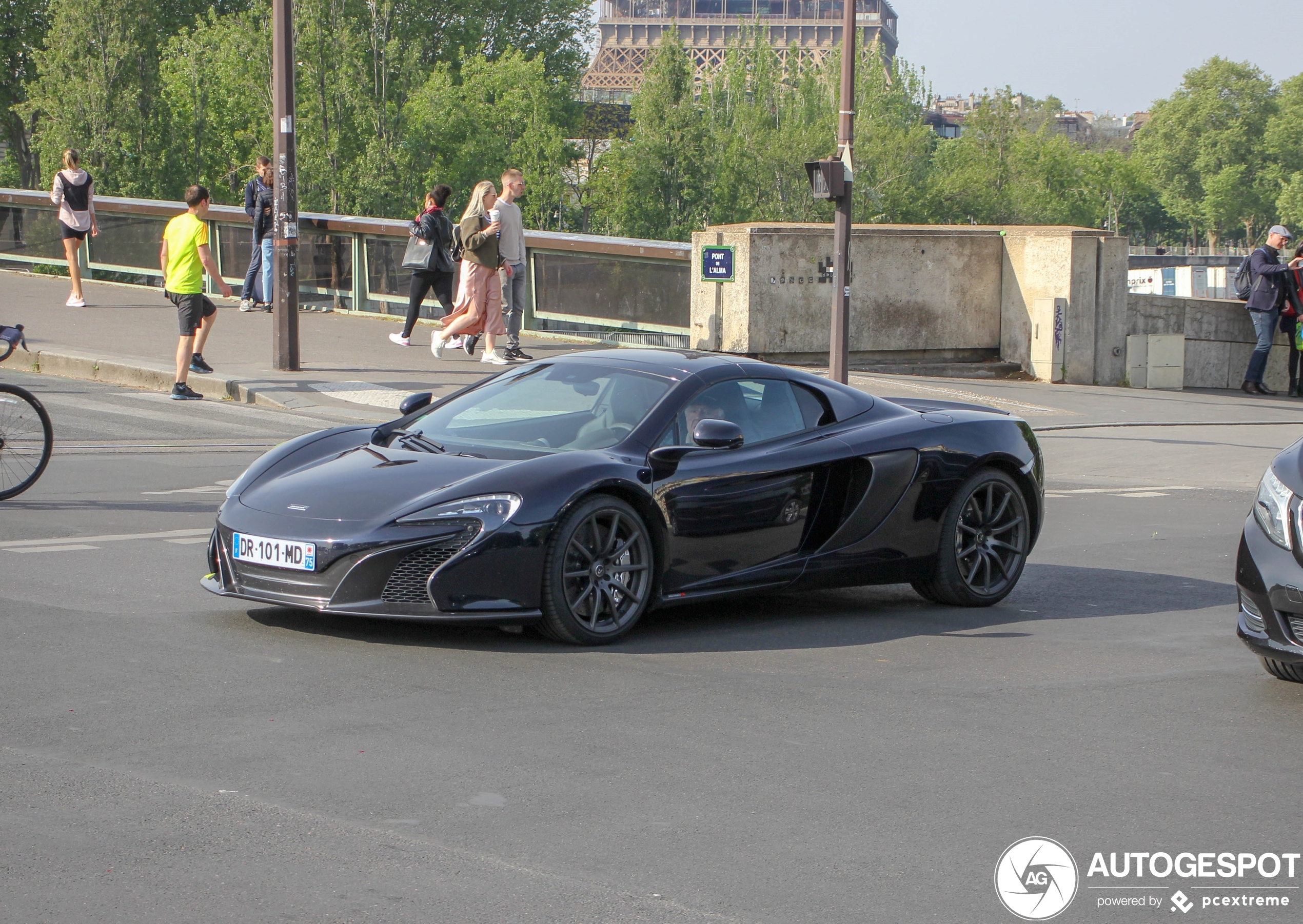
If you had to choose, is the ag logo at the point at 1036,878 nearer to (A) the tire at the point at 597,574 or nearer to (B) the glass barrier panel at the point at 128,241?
(A) the tire at the point at 597,574

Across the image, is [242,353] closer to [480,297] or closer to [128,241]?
[480,297]

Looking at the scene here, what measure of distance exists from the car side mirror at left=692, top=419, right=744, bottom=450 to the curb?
29.1ft

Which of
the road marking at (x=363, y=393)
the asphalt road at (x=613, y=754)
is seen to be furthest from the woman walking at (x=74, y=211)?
the asphalt road at (x=613, y=754)

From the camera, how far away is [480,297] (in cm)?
1770

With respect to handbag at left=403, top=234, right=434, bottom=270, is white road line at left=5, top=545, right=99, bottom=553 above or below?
below

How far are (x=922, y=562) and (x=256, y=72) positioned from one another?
66.4m

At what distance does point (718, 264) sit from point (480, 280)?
3.51 meters

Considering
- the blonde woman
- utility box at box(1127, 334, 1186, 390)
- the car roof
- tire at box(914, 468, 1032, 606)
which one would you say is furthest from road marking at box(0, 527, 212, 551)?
utility box at box(1127, 334, 1186, 390)

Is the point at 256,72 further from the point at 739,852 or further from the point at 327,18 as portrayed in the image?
the point at 739,852

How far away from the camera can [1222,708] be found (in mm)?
5914

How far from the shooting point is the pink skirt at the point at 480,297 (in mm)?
17625

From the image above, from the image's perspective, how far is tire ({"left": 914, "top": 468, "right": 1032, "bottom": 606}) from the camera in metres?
7.87

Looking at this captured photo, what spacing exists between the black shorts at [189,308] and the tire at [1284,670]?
10698 millimetres

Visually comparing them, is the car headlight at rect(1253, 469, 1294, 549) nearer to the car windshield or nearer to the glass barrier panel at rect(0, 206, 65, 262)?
the car windshield
